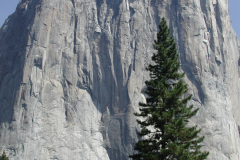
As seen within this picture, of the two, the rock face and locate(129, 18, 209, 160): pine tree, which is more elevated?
the rock face

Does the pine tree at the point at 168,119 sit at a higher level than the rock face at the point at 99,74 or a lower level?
lower

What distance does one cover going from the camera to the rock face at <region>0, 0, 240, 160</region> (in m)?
36.1

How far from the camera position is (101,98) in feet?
129

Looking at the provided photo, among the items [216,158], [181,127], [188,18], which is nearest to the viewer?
[181,127]

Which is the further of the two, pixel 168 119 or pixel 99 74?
pixel 99 74

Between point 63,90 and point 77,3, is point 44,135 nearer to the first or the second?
point 63,90

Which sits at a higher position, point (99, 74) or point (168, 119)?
point (99, 74)

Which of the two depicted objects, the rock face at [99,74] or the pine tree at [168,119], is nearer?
the pine tree at [168,119]

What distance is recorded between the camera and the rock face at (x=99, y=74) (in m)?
36.1

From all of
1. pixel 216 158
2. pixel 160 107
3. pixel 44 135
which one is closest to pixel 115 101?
pixel 44 135

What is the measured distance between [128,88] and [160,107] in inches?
984

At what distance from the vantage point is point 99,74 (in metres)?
39.9

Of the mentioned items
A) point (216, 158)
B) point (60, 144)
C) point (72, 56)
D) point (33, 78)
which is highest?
point (72, 56)

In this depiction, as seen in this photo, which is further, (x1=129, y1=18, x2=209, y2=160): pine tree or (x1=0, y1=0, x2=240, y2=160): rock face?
(x1=0, y1=0, x2=240, y2=160): rock face
